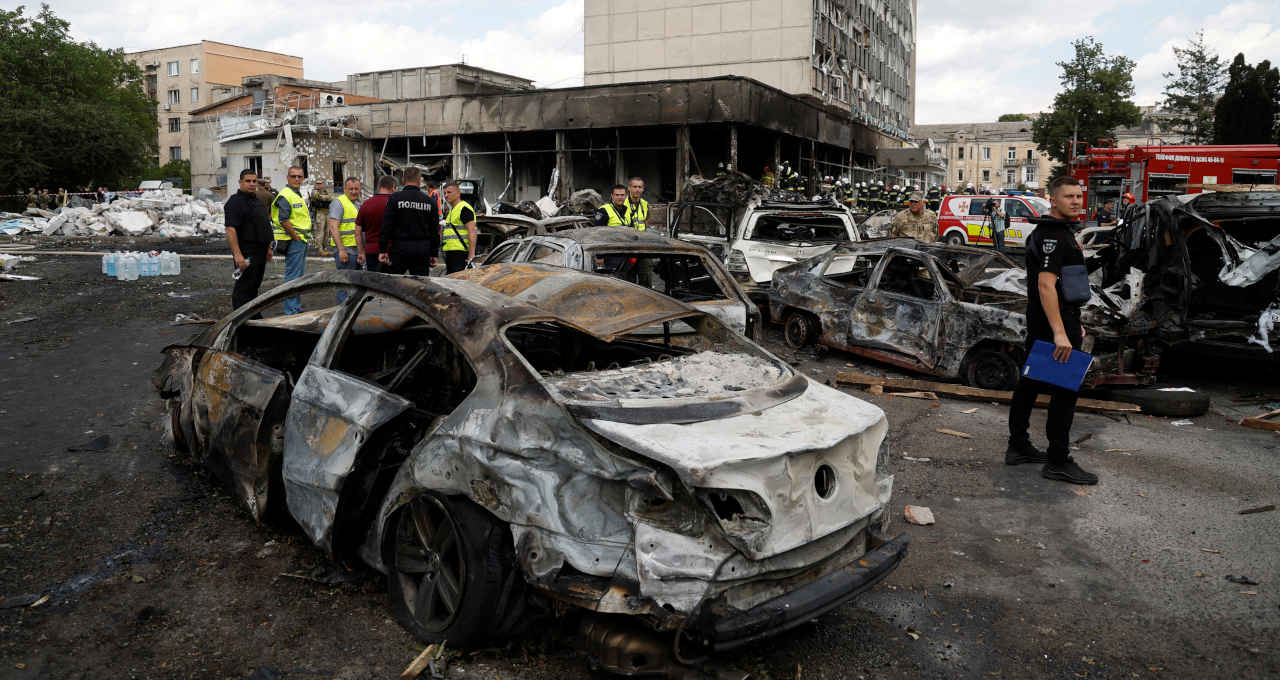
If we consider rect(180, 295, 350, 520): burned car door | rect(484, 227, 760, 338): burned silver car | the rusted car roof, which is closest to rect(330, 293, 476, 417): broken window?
rect(180, 295, 350, 520): burned car door

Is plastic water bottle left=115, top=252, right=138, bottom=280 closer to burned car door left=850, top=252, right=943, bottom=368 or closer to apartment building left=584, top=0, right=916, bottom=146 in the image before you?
burned car door left=850, top=252, right=943, bottom=368

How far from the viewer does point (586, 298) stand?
12.3 feet

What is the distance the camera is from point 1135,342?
738cm

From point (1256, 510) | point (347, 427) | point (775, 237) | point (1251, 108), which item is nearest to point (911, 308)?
point (775, 237)

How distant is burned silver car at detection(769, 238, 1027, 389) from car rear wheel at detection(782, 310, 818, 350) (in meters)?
0.01

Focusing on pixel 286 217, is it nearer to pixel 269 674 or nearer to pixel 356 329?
pixel 356 329

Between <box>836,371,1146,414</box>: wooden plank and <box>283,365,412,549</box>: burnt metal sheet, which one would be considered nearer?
<box>283,365,412,549</box>: burnt metal sheet

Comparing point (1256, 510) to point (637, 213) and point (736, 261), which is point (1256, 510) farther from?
point (736, 261)

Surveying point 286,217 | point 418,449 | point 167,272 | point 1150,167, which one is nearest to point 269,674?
point 418,449

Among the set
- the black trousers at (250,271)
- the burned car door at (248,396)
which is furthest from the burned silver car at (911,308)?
the black trousers at (250,271)

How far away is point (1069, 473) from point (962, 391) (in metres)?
2.31

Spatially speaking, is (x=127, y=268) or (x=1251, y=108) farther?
(x=1251, y=108)

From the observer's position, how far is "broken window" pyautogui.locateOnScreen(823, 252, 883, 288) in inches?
360

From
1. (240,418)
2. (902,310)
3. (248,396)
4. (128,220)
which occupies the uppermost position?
(128,220)
